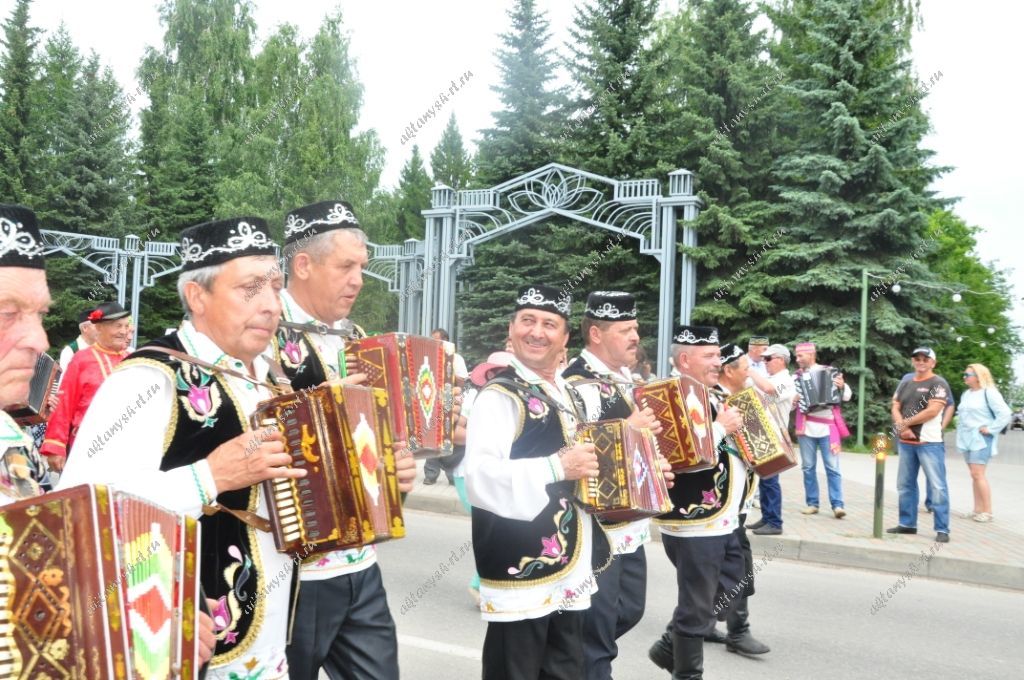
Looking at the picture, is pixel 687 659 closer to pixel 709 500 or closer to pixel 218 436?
pixel 709 500

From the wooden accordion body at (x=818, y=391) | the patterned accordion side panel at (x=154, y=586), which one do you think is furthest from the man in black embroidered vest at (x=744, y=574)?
the wooden accordion body at (x=818, y=391)

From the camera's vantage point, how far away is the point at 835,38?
22141 millimetres

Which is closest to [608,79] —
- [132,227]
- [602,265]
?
[602,265]

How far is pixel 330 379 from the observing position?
303cm

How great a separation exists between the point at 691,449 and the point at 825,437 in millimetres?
6783

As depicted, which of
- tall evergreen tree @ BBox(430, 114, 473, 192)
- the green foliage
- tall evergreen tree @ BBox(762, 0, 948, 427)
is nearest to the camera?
tall evergreen tree @ BBox(762, 0, 948, 427)

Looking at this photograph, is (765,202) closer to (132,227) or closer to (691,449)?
(691,449)

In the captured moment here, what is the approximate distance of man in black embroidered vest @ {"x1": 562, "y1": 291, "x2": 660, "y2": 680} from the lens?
3.87 metres

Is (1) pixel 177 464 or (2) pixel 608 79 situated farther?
(2) pixel 608 79

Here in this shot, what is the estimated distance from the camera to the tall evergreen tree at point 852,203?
21078mm

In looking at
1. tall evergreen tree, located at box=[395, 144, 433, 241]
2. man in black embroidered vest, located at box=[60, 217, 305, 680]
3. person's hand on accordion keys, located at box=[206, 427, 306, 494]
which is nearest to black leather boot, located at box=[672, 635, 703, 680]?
man in black embroidered vest, located at box=[60, 217, 305, 680]

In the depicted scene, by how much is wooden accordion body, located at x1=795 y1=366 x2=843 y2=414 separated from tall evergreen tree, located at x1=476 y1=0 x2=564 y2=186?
14963mm

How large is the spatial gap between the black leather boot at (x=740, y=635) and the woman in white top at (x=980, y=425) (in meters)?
5.88

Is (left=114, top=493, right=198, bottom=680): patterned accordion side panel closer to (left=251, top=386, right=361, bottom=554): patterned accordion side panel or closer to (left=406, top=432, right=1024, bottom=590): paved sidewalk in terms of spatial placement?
(left=251, top=386, right=361, bottom=554): patterned accordion side panel
